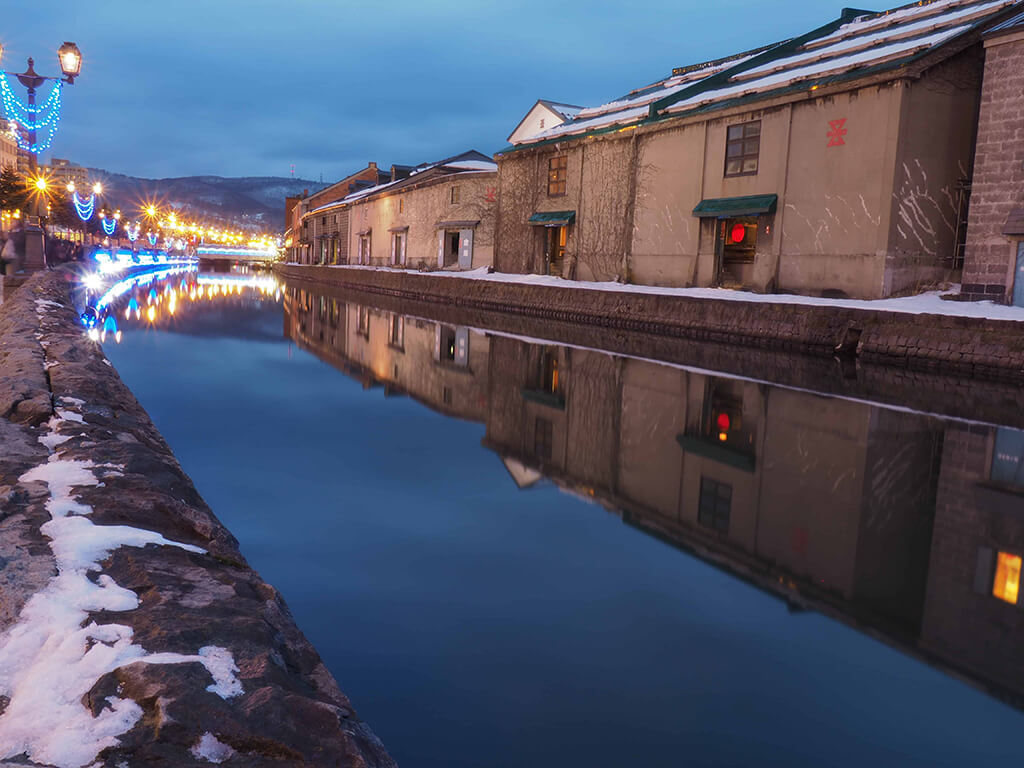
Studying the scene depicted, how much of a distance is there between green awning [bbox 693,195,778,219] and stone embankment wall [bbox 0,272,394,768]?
20.7 metres

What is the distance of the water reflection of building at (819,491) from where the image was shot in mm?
4316

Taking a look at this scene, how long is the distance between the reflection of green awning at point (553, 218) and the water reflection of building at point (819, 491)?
21.1 metres

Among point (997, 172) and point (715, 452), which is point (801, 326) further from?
point (715, 452)

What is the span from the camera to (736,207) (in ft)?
77.2

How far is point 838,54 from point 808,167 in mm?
4103

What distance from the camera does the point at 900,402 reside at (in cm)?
1094

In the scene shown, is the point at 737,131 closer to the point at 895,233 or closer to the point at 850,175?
the point at 850,175

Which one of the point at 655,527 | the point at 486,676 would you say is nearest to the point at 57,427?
the point at 486,676

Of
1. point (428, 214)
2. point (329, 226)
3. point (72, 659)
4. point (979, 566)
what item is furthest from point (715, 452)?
point (329, 226)

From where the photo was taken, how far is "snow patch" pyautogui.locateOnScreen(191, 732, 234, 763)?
2094 millimetres

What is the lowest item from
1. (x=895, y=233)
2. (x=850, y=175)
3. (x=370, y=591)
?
(x=370, y=591)

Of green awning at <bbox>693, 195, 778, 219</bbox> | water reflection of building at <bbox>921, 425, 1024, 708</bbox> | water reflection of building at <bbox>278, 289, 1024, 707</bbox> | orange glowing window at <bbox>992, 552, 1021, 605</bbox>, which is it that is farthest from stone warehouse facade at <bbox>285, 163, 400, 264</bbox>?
orange glowing window at <bbox>992, 552, 1021, 605</bbox>

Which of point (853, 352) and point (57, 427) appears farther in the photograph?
point (853, 352)

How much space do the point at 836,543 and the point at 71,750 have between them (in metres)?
4.61
